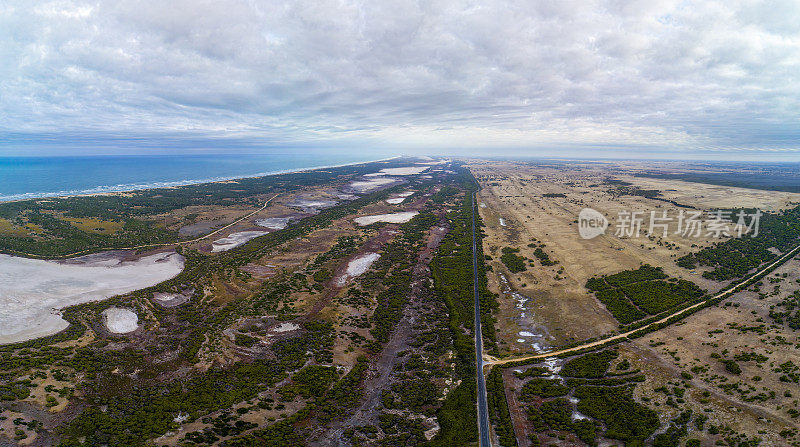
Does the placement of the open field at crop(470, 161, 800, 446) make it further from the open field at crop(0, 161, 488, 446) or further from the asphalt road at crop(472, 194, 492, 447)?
the open field at crop(0, 161, 488, 446)

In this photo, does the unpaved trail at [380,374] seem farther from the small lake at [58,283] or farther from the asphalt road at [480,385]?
the small lake at [58,283]

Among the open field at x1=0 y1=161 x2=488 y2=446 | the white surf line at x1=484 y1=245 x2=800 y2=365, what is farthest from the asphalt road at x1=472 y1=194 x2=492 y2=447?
the white surf line at x1=484 y1=245 x2=800 y2=365

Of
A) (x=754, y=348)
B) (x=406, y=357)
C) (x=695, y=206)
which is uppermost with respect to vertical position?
(x=695, y=206)

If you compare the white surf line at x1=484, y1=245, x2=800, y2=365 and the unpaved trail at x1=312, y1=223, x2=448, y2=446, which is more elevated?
the white surf line at x1=484, y1=245, x2=800, y2=365

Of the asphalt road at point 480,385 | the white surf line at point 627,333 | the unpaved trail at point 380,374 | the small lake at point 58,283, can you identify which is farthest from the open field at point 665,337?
the small lake at point 58,283

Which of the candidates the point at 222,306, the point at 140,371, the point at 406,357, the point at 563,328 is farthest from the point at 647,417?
the point at 222,306

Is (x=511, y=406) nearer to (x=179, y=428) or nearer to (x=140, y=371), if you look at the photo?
(x=179, y=428)

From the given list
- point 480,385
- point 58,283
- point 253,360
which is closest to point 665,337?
point 480,385

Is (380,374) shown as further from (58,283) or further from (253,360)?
(58,283)

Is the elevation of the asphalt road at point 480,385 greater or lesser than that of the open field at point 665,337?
lesser

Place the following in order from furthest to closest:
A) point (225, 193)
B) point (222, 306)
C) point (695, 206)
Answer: point (225, 193), point (695, 206), point (222, 306)

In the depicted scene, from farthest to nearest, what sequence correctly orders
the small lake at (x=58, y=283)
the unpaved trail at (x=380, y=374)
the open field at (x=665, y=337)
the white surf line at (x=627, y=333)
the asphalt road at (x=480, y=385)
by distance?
the small lake at (x=58, y=283) < the white surf line at (x=627, y=333) < the unpaved trail at (x=380, y=374) < the asphalt road at (x=480, y=385) < the open field at (x=665, y=337)
